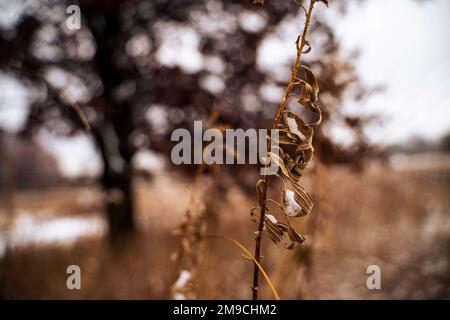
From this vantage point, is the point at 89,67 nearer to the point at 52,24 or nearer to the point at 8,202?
the point at 52,24

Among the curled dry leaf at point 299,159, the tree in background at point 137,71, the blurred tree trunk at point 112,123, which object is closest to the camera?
the curled dry leaf at point 299,159

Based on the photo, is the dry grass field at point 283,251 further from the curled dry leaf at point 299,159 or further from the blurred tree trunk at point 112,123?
the curled dry leaf at point 299,159

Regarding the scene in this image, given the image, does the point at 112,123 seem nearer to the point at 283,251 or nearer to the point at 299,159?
the point at 283,251

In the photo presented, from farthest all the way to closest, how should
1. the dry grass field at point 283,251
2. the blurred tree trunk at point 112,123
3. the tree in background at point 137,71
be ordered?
1. the blurred tree trunk at point 112,123
2. the tree in background at point 137,71
3. the dry grass field at point 283,251

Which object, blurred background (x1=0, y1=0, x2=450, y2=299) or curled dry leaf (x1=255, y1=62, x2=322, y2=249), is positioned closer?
curled dry leaf (x1=255, y1=62, x2=322, y2=249)

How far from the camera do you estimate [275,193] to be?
3.39 metres

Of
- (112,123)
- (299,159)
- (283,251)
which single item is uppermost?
(112,123)

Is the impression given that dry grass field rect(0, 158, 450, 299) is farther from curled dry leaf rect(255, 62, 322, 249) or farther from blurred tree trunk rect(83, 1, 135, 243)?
curled dry leaf rect(255, 62, 322, 249)

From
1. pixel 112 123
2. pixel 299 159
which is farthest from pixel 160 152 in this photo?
pixel 299 159

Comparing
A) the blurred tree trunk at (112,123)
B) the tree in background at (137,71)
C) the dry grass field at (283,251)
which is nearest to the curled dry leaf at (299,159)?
the dry grass field at (283,251)

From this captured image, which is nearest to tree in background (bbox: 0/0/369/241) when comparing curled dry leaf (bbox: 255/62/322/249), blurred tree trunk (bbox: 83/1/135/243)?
blurred tree trunk (bbox: 83/1/135/243)

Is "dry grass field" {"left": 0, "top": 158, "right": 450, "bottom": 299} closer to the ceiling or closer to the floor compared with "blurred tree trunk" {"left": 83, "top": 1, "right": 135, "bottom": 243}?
closer to the floor

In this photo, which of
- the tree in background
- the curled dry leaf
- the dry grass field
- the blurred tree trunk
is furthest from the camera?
the blurred tree trunk

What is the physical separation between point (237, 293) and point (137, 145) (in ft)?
6.30
